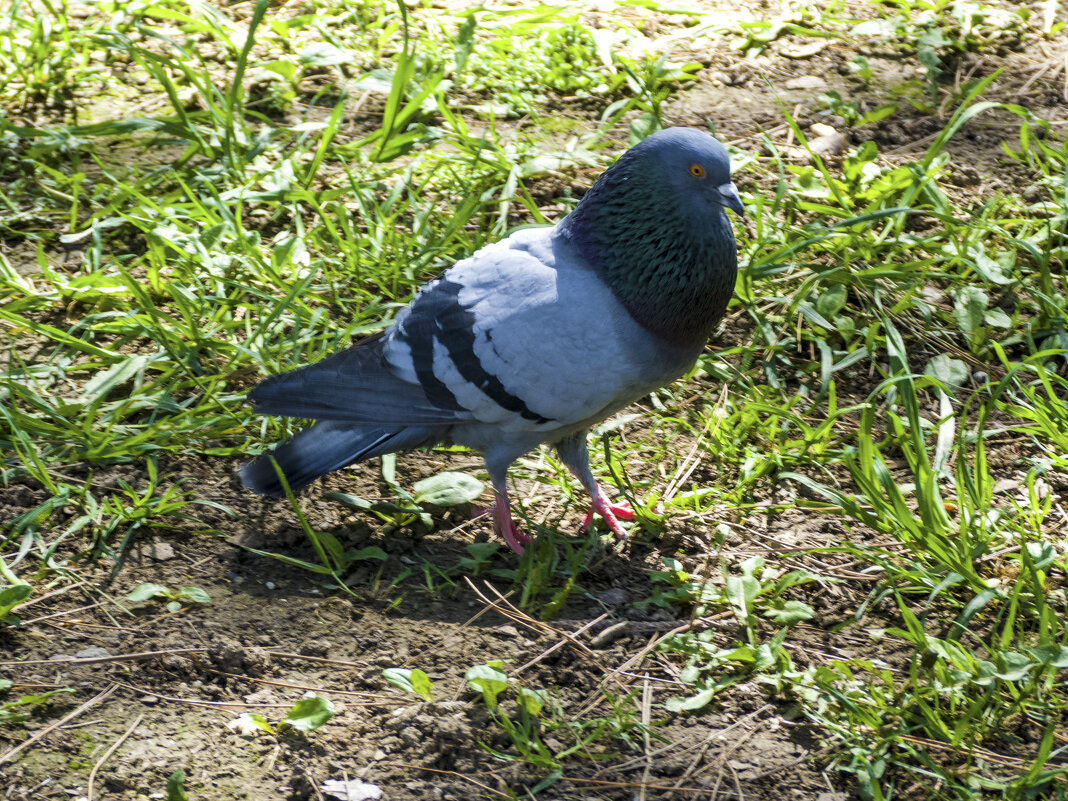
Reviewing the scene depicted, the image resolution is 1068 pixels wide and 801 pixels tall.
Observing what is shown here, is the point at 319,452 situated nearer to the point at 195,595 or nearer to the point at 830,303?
the point at 195,595

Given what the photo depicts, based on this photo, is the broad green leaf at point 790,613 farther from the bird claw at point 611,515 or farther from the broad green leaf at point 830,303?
the broad green leaf at point 830,303

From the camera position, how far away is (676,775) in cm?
244

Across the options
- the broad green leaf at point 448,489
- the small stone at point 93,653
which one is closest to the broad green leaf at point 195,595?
the small stone at point 93,653

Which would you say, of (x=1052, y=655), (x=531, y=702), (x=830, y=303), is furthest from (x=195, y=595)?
(x=830, y=303)

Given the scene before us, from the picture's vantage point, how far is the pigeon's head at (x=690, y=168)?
3.01 m

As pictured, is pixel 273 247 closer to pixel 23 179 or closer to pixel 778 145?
pixel 23 179

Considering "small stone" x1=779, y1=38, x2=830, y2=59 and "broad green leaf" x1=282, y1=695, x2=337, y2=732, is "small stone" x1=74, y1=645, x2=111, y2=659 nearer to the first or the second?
"broad green leaf" x1=282, y1=695, x2=337, y2=732

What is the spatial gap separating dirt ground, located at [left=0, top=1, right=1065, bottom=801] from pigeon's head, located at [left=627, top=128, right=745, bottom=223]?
0.95 m

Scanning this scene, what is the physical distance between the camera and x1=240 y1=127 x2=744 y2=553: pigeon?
295 centimetres

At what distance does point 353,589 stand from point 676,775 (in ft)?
3.58

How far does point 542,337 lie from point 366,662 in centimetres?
99

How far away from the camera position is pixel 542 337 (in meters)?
2.95

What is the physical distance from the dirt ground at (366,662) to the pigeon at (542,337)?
0.26 m

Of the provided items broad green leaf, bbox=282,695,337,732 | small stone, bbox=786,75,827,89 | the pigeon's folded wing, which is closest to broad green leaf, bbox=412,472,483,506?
the pigeon's folded wing
